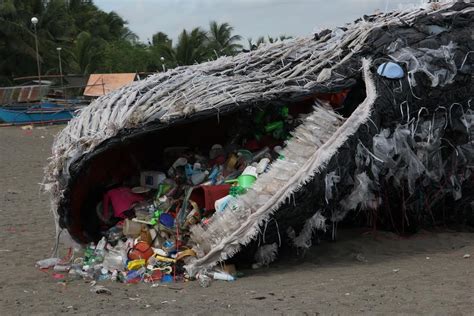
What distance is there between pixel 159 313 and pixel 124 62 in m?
46.1

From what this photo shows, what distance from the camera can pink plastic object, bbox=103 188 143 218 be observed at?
7.02 m

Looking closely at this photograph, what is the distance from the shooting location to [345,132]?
20.2ft

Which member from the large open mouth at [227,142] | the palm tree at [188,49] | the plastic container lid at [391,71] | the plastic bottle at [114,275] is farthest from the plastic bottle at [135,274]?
the palm tree at [188,49]

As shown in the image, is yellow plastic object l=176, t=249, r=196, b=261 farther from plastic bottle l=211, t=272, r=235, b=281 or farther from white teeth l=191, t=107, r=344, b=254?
plastic bottle l=211, t=272, r=235, b=281

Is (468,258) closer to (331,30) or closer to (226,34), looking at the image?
(331,30)

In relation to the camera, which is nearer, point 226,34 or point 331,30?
point 331,30

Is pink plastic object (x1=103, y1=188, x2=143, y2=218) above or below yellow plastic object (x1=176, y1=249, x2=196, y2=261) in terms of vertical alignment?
above

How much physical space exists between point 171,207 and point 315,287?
194cm

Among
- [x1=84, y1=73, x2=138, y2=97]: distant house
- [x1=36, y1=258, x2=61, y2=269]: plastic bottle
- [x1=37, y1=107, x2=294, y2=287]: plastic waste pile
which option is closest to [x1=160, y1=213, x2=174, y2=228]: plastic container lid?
[x1=37, y1=107, x2=294, y2=287]: plastic waste pile

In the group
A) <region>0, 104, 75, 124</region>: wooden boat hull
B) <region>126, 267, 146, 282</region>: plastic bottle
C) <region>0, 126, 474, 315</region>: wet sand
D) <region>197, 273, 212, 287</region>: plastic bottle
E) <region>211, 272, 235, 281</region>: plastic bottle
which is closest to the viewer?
<region>0, 126, 474, 315</region>: wet sand

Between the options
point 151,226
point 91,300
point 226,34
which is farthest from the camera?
point 226,34

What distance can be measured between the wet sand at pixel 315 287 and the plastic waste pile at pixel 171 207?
0.88 ft

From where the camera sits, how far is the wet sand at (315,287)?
495 cm

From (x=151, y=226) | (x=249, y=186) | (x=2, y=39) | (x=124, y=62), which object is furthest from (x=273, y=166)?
(x=124, y=62)
